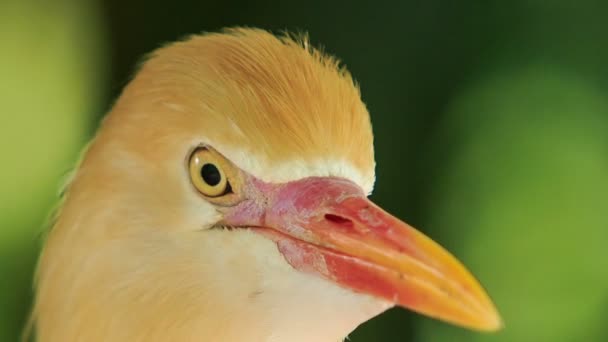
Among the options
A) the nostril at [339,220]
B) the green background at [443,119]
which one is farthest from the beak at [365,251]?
the green background at [443,119]

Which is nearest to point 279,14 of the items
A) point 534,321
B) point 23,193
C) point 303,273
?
point 23,193

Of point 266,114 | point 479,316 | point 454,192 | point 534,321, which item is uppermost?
point 266,114

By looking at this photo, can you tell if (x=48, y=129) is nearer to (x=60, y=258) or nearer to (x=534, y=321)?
(x=60, y=258)

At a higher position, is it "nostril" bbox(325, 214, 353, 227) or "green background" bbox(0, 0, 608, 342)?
"nostril" bbox(325, 214, 353, 227)

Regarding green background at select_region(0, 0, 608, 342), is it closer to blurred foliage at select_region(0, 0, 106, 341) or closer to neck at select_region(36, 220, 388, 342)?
blurred foliage at select_region(0, 0, 106, 341)

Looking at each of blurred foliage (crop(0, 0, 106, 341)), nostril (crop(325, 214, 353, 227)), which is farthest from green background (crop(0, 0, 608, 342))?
nostril (crop(325, 214, 353, 227))

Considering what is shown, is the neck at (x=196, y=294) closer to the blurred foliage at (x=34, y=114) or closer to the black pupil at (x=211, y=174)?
the black pupil at (x=211, y=174)
